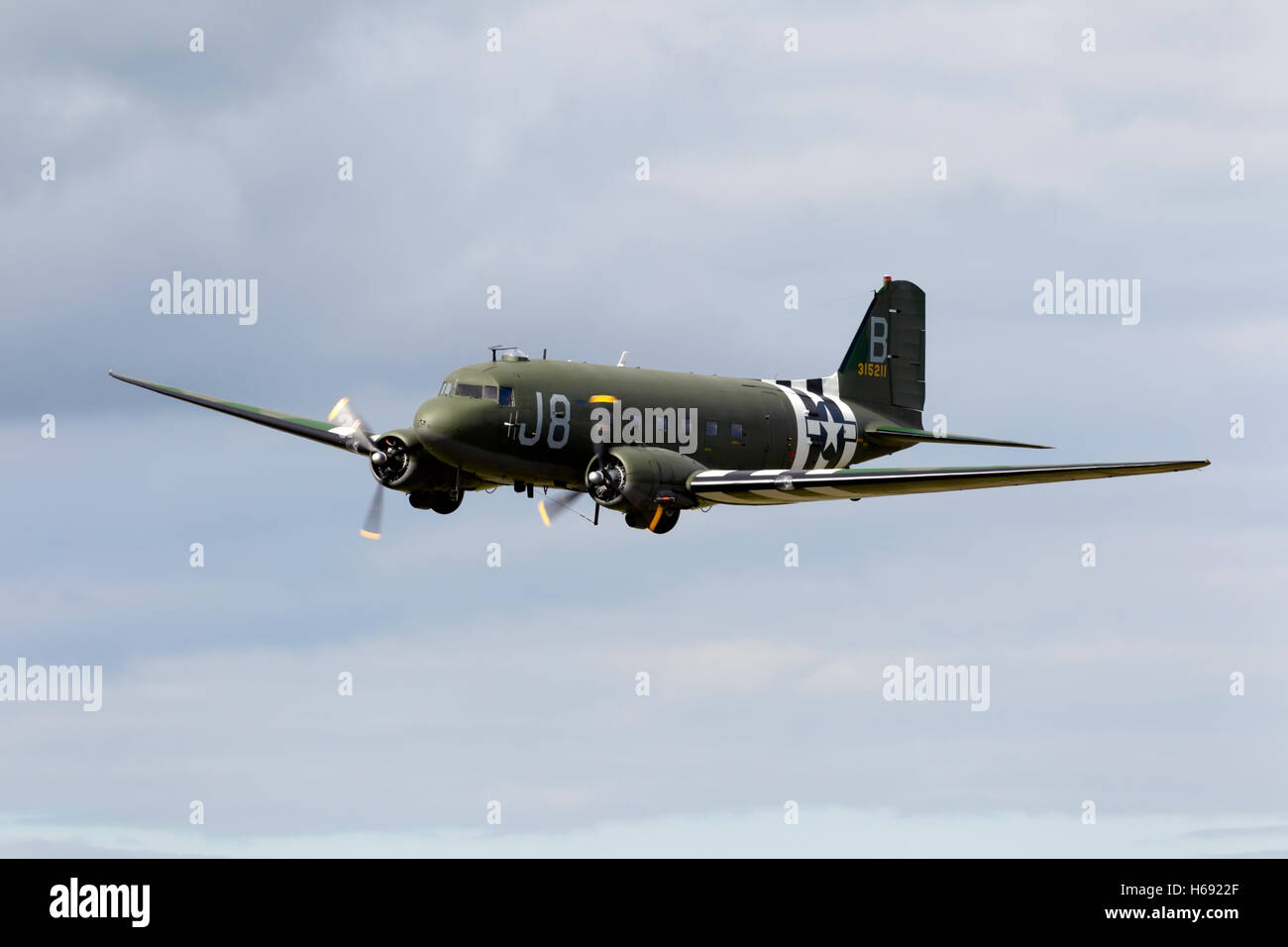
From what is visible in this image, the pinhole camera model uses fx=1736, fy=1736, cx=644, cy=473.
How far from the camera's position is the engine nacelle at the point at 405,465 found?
4153cm

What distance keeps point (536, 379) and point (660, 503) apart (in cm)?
425

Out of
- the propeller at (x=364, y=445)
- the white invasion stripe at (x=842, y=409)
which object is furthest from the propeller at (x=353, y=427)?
the white invasion stripe at (x=842, y=409)

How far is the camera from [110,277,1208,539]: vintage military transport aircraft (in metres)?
39.8

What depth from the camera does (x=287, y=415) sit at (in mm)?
45562

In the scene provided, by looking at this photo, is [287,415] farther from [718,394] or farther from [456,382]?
[718,394]

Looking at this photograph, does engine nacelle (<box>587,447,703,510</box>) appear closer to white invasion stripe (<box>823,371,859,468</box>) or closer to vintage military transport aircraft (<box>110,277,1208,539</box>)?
vintage military transport aircraft (<box>110,277,1208,539</box>)

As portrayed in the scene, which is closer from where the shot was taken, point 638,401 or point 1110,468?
point 1110,468

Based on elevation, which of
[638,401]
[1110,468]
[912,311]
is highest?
[912,311]

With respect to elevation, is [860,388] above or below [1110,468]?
above

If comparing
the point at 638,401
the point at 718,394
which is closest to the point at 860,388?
the point at 718,394

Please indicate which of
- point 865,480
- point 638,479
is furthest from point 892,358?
point 638,479

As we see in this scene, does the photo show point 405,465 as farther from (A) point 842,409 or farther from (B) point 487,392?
(A) point 842,409

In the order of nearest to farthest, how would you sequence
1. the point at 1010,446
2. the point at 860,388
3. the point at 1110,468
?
1. the point at 1110,468
2. the point at 1010,446
3. the point at 860,388

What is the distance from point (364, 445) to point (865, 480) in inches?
494
